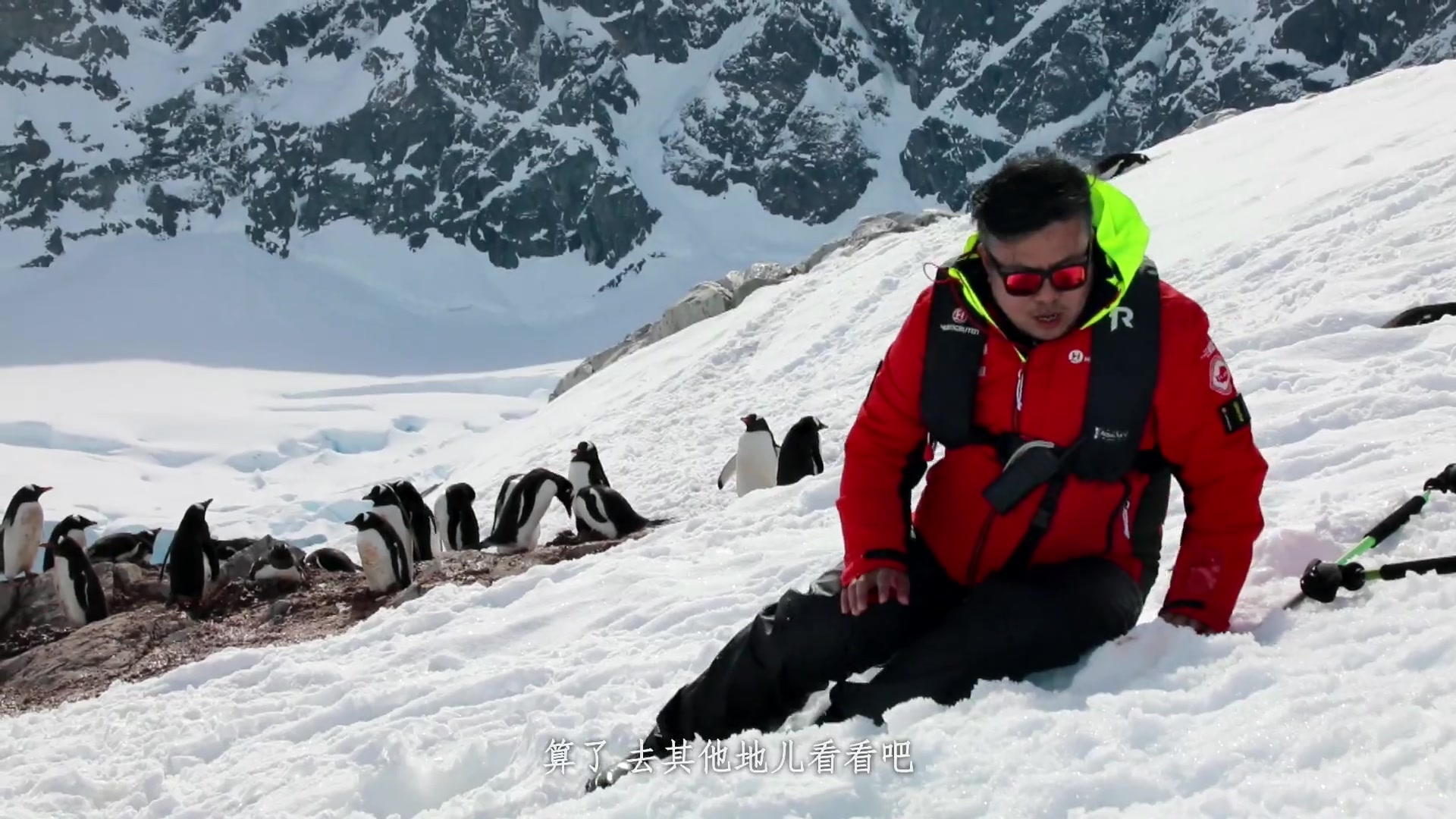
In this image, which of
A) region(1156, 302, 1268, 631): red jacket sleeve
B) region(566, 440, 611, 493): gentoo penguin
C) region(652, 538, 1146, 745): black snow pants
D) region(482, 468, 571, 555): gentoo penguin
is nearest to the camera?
region(652, 538, 1146, 745): black snow pants

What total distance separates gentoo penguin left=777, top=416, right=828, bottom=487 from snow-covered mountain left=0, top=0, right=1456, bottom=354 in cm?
8780

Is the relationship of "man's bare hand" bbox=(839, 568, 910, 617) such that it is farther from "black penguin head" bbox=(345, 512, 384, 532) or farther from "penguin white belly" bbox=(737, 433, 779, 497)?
"penguin white belly" bbox=(737, 433, 779, 497)

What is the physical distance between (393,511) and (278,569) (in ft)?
2.94

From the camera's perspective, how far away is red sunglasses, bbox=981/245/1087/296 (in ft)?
8.71

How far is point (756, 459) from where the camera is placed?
1126 cm

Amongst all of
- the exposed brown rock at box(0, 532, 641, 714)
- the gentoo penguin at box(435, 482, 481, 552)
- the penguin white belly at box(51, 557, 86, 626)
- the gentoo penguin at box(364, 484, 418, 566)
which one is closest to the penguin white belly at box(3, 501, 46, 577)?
the exposed brown rock at box(0, 532, 641, 714)

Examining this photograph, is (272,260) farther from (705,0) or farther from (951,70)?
(951,70)

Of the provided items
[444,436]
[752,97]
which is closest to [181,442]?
[444,436]

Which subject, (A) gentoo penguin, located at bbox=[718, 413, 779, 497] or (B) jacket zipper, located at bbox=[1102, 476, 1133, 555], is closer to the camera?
(B) jacket zipper, located at bbox=[1102, 476, 1133, 555]

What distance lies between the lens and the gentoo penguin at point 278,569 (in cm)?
793

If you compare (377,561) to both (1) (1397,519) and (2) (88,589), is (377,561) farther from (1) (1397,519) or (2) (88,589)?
(1) (1397,519)

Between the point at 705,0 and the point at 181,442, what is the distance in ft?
219

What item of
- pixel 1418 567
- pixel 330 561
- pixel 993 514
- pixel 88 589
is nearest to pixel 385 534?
pixel 88 589

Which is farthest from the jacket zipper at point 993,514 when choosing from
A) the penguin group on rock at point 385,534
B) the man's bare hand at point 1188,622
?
the penguin group on rock at point 385,534
